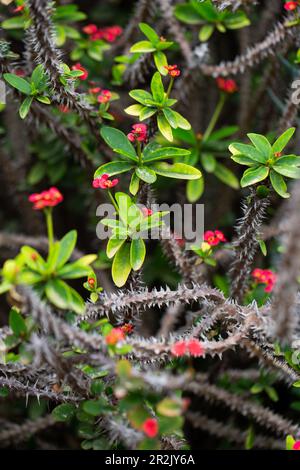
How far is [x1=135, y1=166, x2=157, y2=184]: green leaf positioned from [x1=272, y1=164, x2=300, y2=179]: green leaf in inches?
9.3

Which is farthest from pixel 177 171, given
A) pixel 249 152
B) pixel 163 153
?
pixel 249 152

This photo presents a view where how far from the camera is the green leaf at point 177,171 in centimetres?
115

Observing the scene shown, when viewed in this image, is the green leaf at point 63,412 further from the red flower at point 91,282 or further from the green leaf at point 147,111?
the green leaf at point 147,111

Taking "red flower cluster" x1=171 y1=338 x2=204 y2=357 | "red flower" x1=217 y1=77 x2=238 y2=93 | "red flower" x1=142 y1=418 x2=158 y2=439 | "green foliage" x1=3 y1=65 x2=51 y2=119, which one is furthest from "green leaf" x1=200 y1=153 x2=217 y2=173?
"red flower" x1=142 y1=418 x2=158 y2=439

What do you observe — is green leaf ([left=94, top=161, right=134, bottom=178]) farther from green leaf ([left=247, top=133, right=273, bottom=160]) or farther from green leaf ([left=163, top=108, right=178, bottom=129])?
green leaf ([left=247, top=133, right=273, bottom=160])

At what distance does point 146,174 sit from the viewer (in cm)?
111

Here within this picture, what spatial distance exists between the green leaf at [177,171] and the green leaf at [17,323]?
43 cm

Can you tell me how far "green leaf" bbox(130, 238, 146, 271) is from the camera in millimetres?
1042

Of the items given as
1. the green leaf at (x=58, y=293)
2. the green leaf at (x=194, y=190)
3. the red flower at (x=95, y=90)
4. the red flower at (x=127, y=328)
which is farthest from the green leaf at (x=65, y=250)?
the green leaf at (x=194, y=190)

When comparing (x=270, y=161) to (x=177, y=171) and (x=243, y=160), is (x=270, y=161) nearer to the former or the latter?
(x=243, y=160)

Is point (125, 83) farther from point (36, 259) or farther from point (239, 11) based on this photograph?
point (36, 259)

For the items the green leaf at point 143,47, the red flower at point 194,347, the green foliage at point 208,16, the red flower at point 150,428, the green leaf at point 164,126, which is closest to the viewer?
the red flower at point 150,428

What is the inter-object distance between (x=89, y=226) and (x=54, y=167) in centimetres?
22

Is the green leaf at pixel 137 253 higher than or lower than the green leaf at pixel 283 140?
lower
